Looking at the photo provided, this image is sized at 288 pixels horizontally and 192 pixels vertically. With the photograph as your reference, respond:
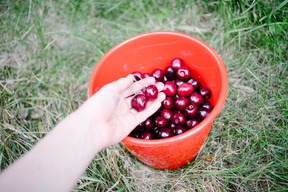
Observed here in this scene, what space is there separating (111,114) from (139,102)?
1.75 feet

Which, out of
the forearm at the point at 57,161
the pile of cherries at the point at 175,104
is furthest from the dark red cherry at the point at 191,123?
the forearm at the point at 57,161

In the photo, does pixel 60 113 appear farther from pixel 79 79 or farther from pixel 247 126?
pixel 247 126

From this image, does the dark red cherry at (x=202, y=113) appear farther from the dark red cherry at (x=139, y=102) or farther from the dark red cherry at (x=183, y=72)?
the dark red cherry at (x=139, y=102)

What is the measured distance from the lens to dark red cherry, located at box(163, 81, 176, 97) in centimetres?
286

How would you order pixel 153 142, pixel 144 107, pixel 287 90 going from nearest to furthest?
1. pixel 153 142
2. pixel 144 107
3. pixel 287 90

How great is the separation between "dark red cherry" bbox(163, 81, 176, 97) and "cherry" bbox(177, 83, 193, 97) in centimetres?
7

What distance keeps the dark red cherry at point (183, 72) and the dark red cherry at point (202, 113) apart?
1.64 feet

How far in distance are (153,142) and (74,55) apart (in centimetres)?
254

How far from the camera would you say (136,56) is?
9.27 ft

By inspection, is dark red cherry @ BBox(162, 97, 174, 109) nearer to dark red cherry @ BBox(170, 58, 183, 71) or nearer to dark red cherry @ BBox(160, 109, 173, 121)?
dark red cherry @ BBox(160, 109, 173, 121)

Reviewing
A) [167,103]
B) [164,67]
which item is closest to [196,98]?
[167,103]

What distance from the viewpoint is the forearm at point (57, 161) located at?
1.49 metres

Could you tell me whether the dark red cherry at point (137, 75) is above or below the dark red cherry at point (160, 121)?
above

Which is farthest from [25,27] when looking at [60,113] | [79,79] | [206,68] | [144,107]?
[206,68]
